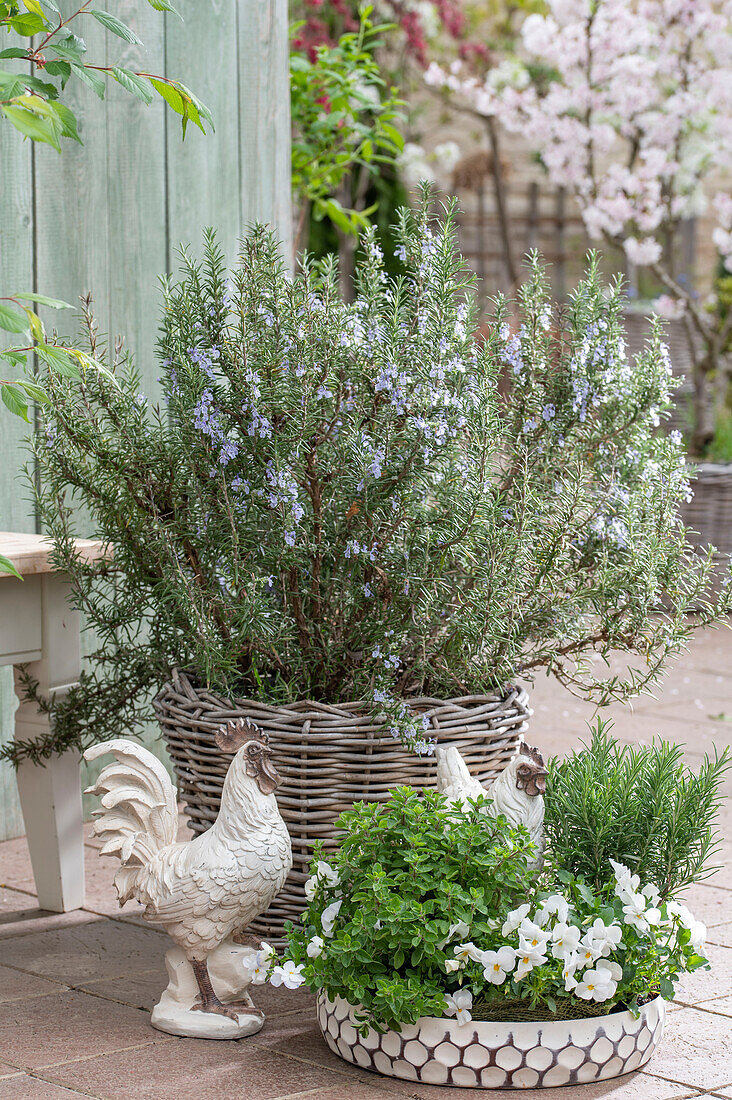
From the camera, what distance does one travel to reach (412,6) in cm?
980

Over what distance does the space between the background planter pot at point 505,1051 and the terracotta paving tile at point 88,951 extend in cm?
68

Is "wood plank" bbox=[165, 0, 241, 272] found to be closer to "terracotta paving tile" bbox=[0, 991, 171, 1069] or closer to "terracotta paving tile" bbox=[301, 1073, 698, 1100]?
"terracotta paving tile" bbox=[0, 991, 171, 1069]

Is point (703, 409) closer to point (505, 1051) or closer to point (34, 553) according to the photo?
point (34, 553)

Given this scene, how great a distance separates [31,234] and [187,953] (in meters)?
1.94

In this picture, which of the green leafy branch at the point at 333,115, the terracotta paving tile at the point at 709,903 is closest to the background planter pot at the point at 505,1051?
the terracotta paving tile at the point at 709,903

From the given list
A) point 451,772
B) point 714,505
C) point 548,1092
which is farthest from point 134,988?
Answer: point 714,505

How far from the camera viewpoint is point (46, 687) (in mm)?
2852

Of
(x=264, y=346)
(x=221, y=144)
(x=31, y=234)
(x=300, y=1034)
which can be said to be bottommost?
(x=300, y=1034)

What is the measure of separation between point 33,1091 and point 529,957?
0.78 metres

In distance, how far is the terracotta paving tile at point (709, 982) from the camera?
247 centimetres

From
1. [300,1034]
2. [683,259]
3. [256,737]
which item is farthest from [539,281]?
[683,259]

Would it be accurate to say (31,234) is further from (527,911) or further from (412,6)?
(412,6)

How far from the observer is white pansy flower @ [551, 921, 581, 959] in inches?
80.1

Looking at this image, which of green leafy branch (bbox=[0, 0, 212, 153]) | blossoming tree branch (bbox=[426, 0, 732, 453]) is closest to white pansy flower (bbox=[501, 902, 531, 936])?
green leafy branch (bbox=[0, 0, 212, 153])
